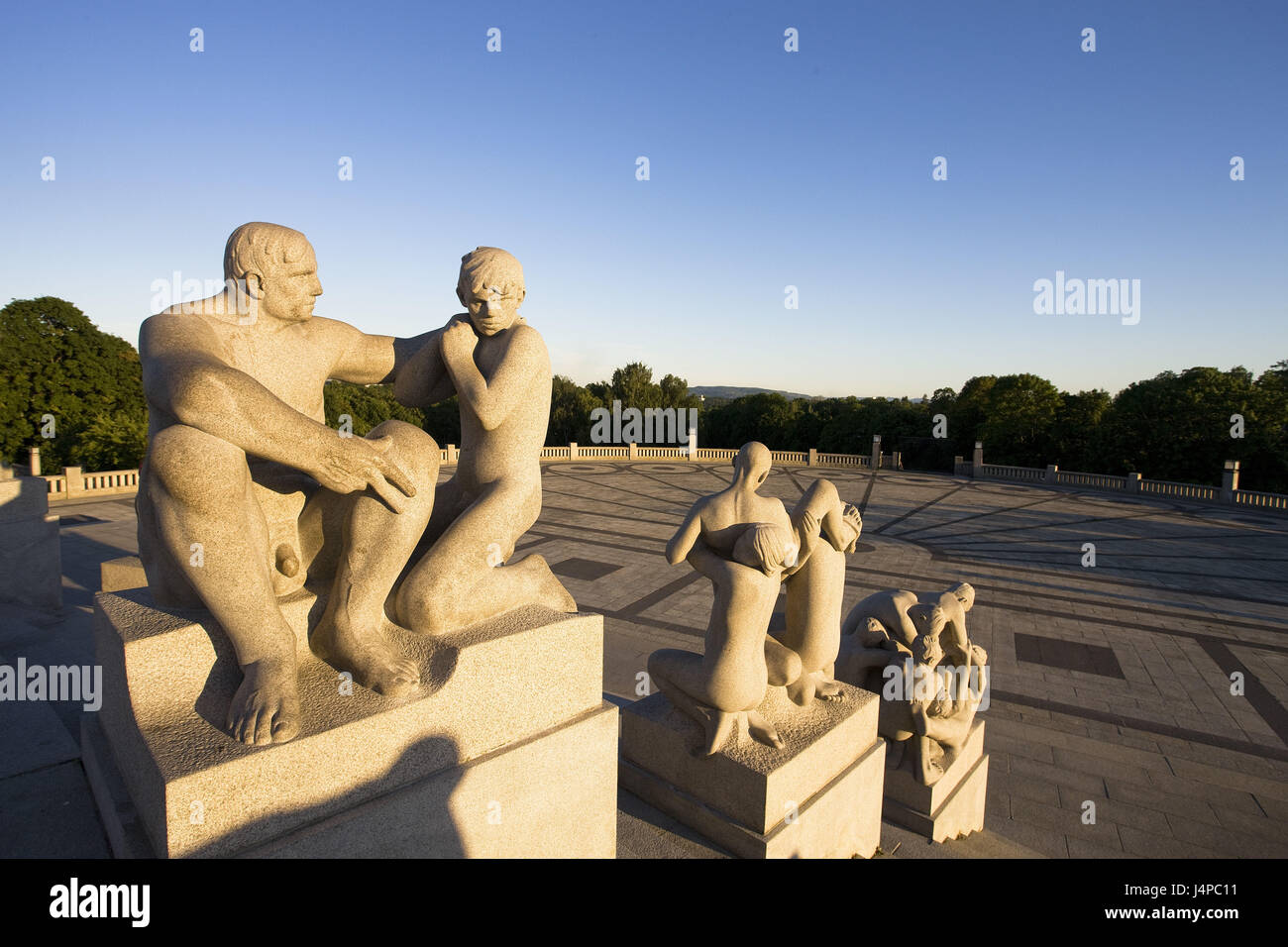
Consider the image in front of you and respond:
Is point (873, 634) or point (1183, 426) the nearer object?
point (873, 634)

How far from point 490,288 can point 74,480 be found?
81.3 feet

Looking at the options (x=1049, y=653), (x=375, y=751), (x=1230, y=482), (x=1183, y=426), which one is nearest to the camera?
(x=375, y=751)

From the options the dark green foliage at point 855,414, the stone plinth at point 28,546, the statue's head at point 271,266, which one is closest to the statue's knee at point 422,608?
the statue's head at point 271,266

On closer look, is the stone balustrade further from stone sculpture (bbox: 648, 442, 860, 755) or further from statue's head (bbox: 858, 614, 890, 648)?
statue's head (bbox: 858, 614, 890, 648)

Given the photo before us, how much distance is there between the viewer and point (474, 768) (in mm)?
2850

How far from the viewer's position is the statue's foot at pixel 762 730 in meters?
3.81

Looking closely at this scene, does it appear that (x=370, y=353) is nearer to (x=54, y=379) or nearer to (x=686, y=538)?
(x=686, y=538)

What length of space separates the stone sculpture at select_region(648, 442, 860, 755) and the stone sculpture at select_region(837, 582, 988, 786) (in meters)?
1.16

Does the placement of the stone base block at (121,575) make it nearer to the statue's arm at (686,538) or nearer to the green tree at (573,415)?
the statue's arm at (686,538)

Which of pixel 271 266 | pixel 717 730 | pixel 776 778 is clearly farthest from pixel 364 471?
pixel 776 778

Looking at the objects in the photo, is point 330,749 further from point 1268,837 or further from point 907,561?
point 907,561

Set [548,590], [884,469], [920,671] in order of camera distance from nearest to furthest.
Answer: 1. [548,590]
2. [920,671]
3. [884,469]

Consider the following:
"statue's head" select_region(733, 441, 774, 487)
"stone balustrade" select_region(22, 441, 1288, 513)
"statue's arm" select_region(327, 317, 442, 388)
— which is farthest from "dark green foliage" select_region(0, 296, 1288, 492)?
"statue's head" select_region(733, 441, 774, 487)

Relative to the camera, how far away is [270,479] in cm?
291
